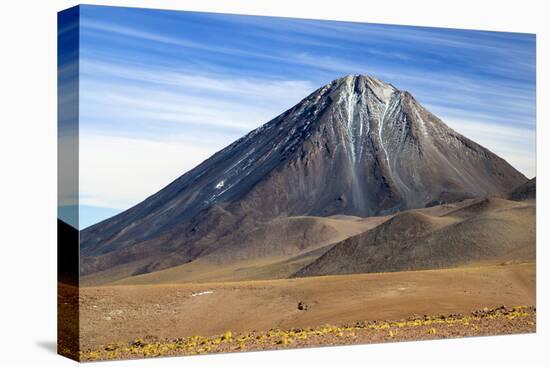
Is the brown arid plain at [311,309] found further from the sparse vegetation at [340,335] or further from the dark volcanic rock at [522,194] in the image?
the dark volcanic rock at [522,194]

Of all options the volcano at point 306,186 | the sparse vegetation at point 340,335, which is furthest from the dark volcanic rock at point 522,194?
the sparse vegetation at point 340,335

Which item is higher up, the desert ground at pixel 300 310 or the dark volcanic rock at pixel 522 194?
the dark volcanic rock at pixel 522 194

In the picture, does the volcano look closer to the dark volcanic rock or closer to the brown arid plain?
the dark volcanic rock

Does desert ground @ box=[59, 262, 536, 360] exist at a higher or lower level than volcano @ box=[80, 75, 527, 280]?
lower

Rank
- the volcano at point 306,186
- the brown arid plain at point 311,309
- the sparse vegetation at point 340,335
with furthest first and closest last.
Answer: the volcano at point 306,186 < the brown arid plain at point 311,309 < the sparse vegetation at point 340,335

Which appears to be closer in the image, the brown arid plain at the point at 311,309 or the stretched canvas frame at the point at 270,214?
the stretched canvas frame at the point at 270,214

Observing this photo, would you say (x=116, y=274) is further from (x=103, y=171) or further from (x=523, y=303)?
(x=523, y=303)

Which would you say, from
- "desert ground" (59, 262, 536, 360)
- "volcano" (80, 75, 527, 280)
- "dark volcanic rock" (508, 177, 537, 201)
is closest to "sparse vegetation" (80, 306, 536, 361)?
"desert ground" (59, 262, 536, 360)
